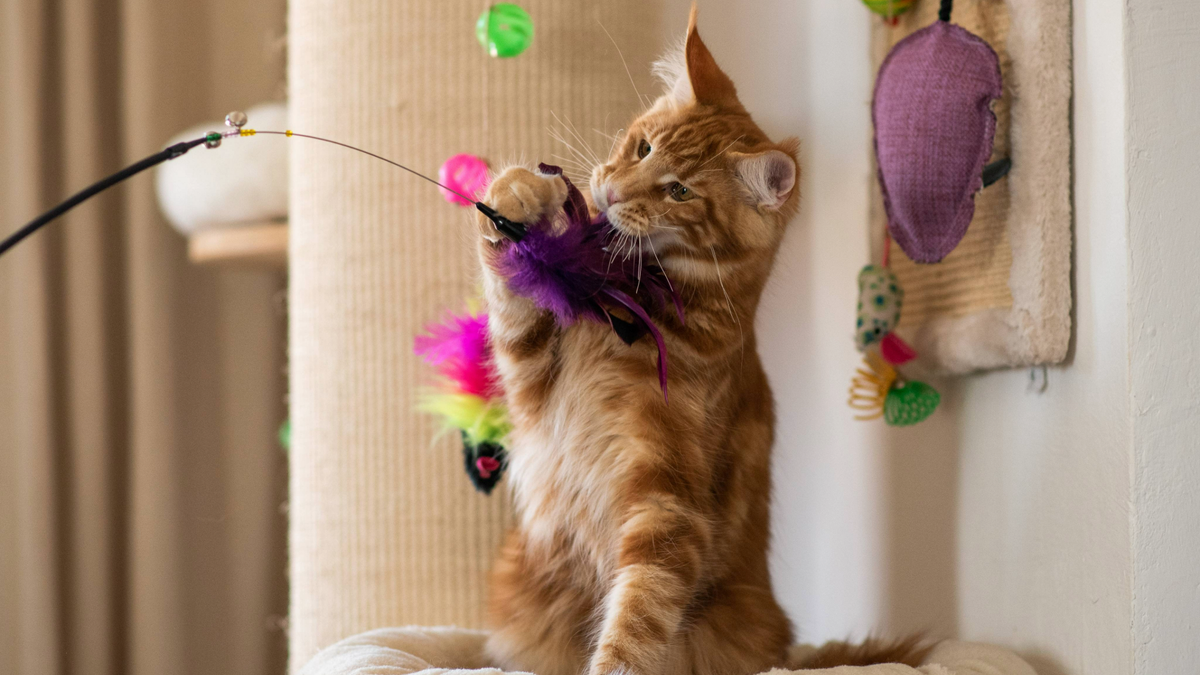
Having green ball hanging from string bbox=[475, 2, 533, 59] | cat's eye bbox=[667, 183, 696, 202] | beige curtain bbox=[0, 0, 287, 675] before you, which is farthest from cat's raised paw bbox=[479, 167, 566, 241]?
beige curtain bbox=[0, 0, 287, 675]

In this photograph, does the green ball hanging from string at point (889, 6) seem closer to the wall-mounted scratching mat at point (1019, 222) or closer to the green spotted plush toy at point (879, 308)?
the wall-mounted scratching mat at point (1019, 222)

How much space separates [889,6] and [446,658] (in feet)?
3.08

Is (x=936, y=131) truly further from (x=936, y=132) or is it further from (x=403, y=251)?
(x=403, y=251)

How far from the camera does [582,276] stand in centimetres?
77

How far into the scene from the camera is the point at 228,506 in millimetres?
1957

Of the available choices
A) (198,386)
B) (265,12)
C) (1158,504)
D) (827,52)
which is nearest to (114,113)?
(265,12)

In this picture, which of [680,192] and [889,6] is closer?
[680,192]

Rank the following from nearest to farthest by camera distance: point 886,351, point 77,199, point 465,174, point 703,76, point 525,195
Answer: point 77,199 < point 525,195 < point 703,76 < point 465,174 < point 886,351

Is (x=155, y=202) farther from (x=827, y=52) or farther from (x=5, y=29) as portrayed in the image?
(x=827, y=52)

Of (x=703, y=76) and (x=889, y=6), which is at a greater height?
(x=889, y=6)

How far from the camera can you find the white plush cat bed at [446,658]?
85cm

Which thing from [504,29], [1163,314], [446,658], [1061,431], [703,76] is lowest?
[446,658]

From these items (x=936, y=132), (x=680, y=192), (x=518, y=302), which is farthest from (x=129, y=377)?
(x=936, y=132)

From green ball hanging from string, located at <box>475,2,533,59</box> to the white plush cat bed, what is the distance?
0.68m
